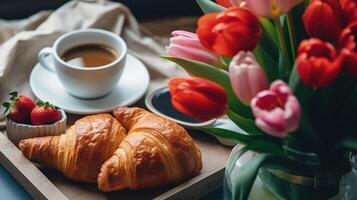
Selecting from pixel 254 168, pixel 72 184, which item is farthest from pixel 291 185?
pixel 72 184

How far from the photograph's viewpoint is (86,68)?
846 millimetres

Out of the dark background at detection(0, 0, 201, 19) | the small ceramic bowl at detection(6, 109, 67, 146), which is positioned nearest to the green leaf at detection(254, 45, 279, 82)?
the small ceramic bowl at detection(6, 109, 67, 146)

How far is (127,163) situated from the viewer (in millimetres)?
710

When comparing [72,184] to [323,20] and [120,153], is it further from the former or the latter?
[323,20]

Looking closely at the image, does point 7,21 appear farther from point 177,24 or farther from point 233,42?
point 233,42

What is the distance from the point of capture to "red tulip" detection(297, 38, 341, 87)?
1.57 ft

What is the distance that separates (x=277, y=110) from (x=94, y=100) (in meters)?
0.43

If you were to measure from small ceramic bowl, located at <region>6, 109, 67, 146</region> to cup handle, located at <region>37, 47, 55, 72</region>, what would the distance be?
13 centimetres

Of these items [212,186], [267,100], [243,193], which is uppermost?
[267,100]

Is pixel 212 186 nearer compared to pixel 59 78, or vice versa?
pixel 212 186

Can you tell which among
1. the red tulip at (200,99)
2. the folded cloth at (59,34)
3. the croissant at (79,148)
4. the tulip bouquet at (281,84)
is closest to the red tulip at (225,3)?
the tulip bouquet at (281,84)

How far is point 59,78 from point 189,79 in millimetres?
373

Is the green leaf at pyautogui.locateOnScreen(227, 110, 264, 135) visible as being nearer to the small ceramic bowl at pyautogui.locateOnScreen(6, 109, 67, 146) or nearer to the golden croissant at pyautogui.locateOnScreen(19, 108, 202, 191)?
the golden croissant at pyautogui.locateOnScreen(19, 108, 202, 191)

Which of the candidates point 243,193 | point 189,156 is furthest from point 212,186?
point 243,193
